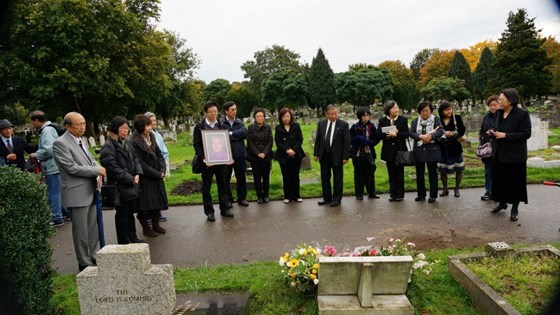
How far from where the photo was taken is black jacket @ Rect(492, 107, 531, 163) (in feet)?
19.6

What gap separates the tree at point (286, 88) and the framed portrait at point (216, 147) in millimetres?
54148

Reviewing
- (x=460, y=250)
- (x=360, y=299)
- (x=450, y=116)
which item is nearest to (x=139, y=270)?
(x=360, y=299)

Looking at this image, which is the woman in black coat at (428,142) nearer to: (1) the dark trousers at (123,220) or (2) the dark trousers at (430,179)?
(2) the dark trousers at (430,179)

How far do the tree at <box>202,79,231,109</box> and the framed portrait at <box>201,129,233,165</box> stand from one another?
225 ft

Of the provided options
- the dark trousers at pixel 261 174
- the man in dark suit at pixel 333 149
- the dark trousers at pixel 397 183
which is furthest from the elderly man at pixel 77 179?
the dark trousers at pixel 397 183

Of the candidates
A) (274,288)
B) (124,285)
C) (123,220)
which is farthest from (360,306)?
(123,220)

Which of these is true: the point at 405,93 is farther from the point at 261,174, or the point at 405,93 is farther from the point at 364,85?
the point at 261,174

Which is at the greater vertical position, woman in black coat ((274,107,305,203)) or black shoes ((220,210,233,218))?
woman in black coat ((274,107,305,203))

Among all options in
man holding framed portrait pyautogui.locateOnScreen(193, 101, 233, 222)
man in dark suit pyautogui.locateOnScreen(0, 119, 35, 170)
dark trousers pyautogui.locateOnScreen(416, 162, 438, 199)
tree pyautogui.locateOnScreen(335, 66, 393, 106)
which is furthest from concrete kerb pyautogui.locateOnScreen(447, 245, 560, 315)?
tree pyautogui.locateOnScreen(335, 66, 393, 106)

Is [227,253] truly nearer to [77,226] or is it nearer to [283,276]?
[283,276]

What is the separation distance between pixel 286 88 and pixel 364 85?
12196 millimetres

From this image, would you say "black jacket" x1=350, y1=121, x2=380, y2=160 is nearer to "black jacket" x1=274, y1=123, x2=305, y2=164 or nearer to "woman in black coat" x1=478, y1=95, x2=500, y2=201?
"black jacket" x1=274, y1=123, x2=305, y2=164

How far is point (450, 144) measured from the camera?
7855 mm

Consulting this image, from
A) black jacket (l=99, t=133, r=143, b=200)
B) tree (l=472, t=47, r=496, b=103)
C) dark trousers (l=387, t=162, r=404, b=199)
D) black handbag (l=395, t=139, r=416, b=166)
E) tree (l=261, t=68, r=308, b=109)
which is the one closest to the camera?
black jacket (l=99, t=133, r=143, b=200)
